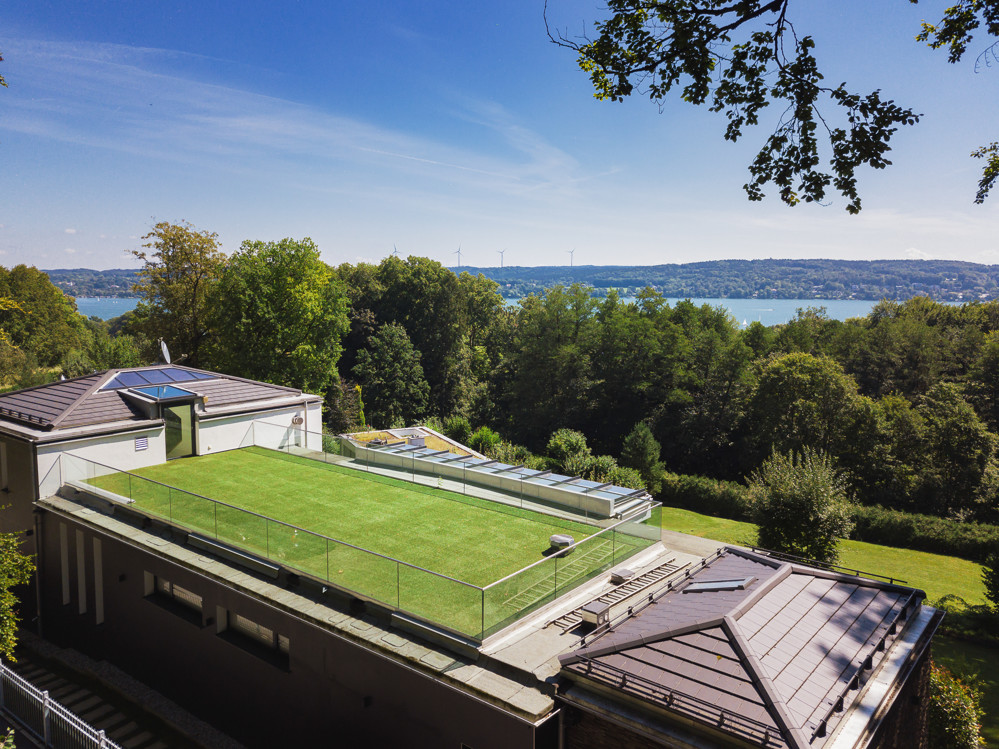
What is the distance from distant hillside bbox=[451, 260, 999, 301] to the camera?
292ft

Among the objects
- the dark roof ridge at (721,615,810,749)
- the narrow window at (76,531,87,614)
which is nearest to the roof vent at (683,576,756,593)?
the dark roof ridge at (721,615,810,749)

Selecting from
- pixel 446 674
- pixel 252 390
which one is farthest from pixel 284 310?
pixel 446 674

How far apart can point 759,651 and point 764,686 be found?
63 centimetres

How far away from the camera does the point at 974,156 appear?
14125 mm

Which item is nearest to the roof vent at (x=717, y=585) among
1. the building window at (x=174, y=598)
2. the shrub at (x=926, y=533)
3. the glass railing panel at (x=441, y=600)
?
the glass railing panel at (x=441, y=600)

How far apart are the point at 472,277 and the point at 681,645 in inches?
2411

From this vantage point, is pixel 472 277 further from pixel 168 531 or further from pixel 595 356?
pixel 168 531

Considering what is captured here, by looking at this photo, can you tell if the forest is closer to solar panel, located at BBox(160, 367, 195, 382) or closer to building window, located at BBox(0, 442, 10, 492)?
solar panel, located at BBox(160, 367, 195, 382)

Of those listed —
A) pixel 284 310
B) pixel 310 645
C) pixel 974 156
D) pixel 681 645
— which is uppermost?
pixel 974 156

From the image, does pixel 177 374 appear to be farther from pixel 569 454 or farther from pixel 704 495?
pixel 704 495

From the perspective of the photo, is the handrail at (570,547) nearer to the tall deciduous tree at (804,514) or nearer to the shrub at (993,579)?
the tall deciduous tree at (804,514)

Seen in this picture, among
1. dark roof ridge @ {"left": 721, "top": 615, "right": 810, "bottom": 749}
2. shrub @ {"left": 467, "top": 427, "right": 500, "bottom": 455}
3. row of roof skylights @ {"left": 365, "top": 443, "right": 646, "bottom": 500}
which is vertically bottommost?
shrub @ {"left": 467, "top": 427, "right": 500, "bottom": 455}

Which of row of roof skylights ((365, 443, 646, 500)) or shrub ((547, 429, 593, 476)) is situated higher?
row of roof skylights ((365, 443, 646, 500))

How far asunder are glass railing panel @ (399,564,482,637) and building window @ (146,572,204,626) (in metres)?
5.51
